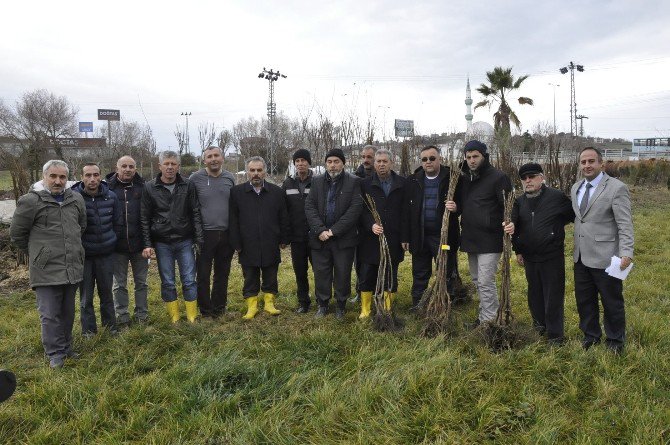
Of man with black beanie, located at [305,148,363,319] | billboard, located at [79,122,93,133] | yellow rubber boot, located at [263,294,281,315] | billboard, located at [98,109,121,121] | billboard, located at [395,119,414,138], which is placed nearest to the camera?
man with black beanie, located at [305,148,363,319]

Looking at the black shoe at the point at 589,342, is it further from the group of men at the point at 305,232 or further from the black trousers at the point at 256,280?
the black trousers at the point at 256,280

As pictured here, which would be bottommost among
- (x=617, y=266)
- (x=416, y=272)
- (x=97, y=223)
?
(x=416, y=272)

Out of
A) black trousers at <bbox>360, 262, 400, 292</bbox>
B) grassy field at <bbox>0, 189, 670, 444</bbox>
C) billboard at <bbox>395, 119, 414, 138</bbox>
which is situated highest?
billboard at <bbox>395, 119, 414, 138</bbox>

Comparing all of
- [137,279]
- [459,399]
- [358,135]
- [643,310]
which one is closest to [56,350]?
[137,279]

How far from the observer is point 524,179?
391 cm

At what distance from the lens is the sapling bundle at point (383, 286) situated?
4.27 metres

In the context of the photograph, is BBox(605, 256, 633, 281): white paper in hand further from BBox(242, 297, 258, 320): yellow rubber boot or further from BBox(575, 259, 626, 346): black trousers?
BBox(242, 297, 258, 320): yellow rubber boot

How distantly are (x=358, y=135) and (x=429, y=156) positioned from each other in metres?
6.55

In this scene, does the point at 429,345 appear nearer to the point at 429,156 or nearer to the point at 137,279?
the point at 429,156

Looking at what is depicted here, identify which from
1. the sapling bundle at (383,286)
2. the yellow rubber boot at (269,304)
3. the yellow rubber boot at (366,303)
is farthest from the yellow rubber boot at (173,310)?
the sapling bundle at (383,286)

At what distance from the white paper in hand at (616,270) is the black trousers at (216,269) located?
373 centimetres

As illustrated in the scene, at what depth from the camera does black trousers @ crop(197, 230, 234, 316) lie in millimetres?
4770

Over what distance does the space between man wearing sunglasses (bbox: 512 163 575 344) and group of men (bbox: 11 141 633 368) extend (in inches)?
0.5

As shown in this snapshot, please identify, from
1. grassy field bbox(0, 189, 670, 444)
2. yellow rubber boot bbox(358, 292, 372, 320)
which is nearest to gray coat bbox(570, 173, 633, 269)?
grassy field bbox(0, 189, 670, 444)
